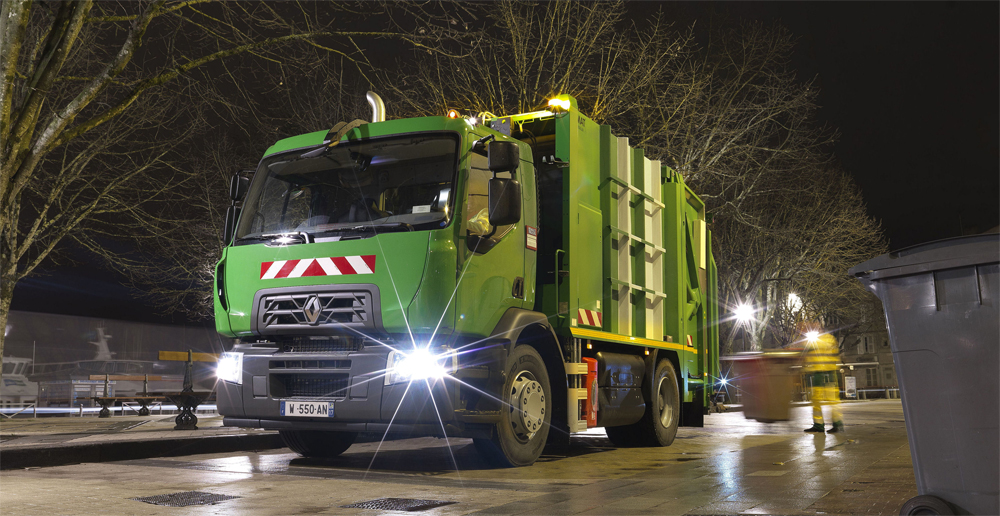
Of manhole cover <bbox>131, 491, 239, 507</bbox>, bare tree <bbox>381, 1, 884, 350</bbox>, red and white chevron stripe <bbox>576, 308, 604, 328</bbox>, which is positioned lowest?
manhole cover <bbox>131, 491, 239, 507</bbox>

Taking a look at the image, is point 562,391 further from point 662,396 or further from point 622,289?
point 662,396

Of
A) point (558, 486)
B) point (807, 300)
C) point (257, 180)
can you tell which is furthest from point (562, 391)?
point (807, 300)

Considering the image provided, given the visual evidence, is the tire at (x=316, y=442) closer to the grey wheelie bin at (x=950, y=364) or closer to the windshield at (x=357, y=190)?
the windshield at (x=357, y=190)

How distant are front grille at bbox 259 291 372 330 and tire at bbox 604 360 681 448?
4.53m

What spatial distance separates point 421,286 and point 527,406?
1657 millimetres

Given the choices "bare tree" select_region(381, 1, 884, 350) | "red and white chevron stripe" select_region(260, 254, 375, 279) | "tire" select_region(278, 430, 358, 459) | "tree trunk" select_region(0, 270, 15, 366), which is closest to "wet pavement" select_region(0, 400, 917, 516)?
"tire" select_region(278, 430, 358, 459)

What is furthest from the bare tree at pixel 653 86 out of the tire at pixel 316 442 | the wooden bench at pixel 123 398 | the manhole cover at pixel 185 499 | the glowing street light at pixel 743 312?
the manhole cover at pixel 185 499

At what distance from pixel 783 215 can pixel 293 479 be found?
25510 mm

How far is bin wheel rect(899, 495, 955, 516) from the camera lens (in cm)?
401

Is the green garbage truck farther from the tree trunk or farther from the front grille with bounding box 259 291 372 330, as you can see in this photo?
the tree trunk

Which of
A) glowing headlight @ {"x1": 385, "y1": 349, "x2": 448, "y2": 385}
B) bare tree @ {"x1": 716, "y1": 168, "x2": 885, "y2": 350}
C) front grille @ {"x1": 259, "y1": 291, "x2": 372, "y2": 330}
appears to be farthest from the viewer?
bare tree @ {"x1": 716, "y1": 168, "x2": 885, "y2": 350}

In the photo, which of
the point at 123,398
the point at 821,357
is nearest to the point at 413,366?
the point at 821,357

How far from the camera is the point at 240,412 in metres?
7.29

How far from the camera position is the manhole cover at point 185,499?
5.56 metres
